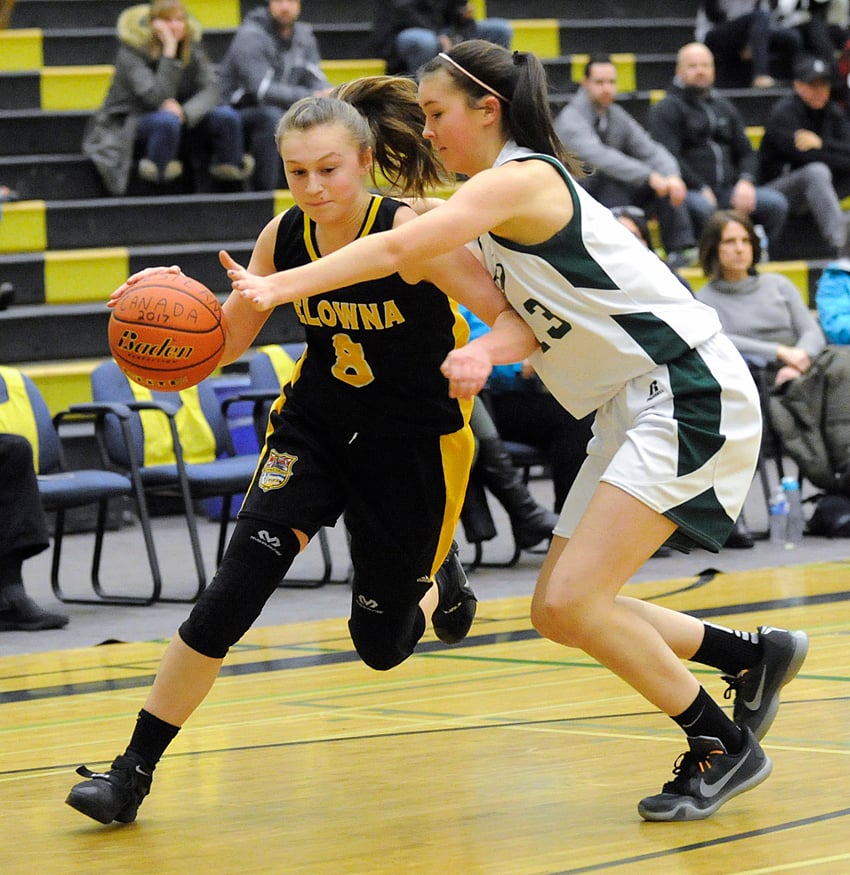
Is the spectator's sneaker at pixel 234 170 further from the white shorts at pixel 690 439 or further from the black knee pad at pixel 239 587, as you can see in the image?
the white shorts at pixel 690 439

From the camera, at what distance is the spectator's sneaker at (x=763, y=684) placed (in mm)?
3545

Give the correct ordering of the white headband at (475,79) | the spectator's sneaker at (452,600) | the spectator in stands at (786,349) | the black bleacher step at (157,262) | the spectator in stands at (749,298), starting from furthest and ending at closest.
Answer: the black bleacher step at (157,262)
the spectator in stands at (749,298)
the spectator in stands at (786,349)
the spectator's sneaker at (452,600)
the white headband at (475,79)

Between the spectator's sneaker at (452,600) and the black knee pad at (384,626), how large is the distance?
16.1 inches

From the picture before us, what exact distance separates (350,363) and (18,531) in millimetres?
2727

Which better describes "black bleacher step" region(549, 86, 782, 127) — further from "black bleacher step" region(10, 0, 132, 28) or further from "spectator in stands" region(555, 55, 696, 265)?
"black bleacher step" region(10, 0, 132, 28)

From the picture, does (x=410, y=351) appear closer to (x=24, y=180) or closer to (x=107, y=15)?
(x=24, y=180)

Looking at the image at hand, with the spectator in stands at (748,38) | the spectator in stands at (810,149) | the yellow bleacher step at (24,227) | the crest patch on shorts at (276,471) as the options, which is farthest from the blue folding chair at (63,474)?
the spectator in stands at (748,38)

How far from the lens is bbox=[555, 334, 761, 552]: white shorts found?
313 centimetres

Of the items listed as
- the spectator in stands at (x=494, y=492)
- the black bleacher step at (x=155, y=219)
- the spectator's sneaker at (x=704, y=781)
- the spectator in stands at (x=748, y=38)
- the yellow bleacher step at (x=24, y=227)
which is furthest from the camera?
the spectator in stands at (x=748, y=38)

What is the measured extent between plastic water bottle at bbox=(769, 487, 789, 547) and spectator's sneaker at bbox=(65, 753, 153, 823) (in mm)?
4551

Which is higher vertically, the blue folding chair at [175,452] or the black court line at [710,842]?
the black court line at [710,842]

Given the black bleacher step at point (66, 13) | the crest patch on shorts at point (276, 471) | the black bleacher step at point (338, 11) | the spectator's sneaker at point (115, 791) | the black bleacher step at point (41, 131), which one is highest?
the crest patch on shorts at point (276, 471)

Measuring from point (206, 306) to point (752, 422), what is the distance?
3.54 feet

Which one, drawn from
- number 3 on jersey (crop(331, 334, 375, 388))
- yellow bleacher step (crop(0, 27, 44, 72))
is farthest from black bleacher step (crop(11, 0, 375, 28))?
number 3 on jersey (crop(331, 334, 375, 388))
